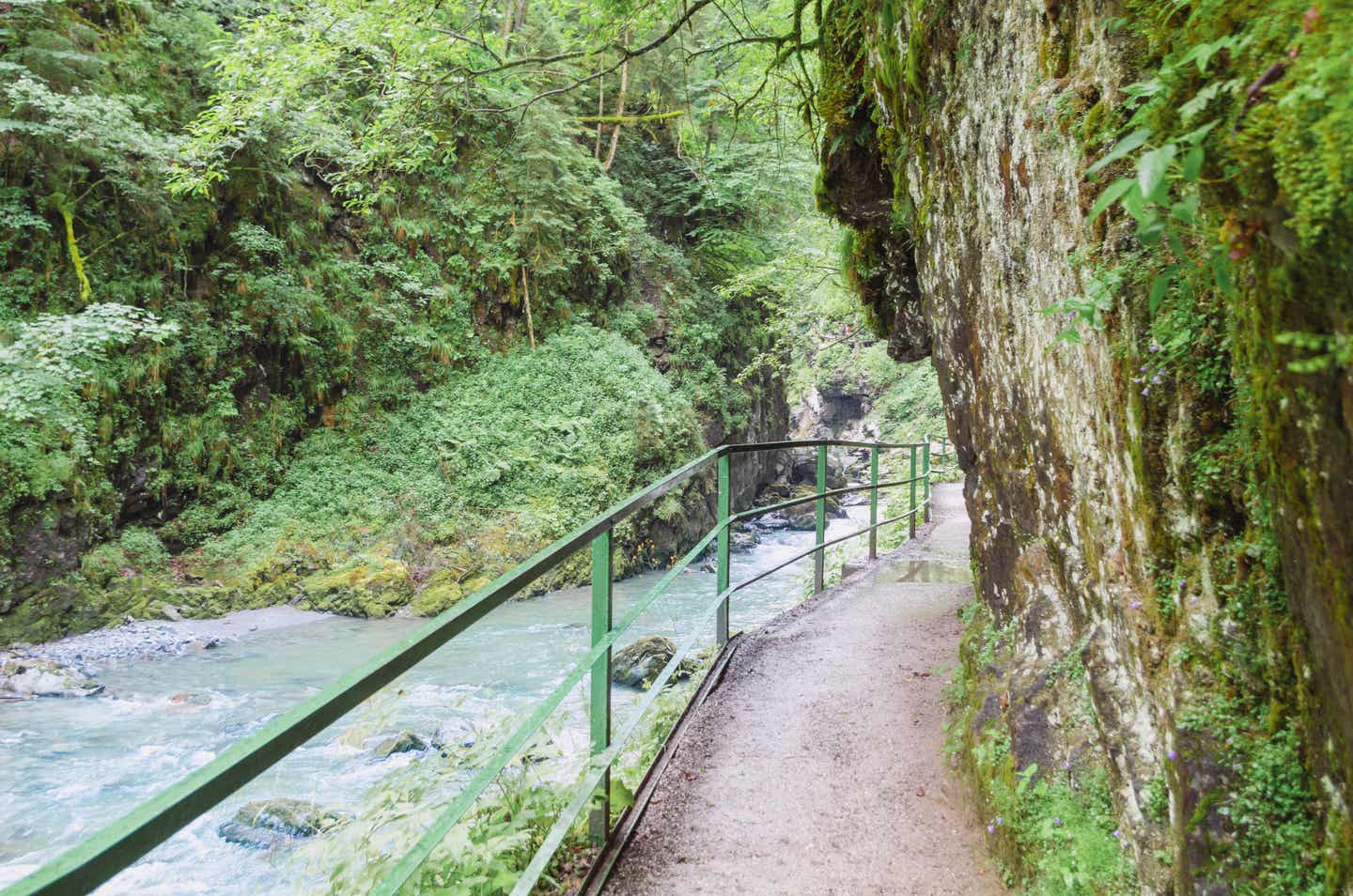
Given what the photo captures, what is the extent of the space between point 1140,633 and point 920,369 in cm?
2679

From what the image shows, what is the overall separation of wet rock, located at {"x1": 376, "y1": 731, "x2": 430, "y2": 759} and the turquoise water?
0.07 m

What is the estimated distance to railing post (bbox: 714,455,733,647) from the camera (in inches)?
166

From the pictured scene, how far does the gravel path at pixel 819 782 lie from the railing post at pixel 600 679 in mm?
159

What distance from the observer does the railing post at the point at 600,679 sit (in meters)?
2.44

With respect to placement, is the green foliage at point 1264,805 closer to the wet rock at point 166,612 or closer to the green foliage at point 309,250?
the green foliage at point 309,250

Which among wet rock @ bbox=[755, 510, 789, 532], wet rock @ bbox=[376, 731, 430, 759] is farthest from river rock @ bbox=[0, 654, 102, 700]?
wet rock @ bbox=[755, 510, 789, 532]

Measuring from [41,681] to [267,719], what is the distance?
268cm

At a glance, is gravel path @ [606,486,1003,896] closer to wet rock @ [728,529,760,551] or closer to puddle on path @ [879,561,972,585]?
puddle on path @ [879,561,972,585]

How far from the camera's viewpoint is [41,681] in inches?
304

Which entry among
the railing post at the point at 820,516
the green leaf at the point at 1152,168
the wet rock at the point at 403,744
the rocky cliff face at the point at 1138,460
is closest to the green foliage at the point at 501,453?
the wet rock at the point at 403,744

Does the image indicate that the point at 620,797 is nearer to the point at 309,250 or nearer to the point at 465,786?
the point at 465,786

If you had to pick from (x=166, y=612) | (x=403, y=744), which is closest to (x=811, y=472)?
(x=166, y=612)

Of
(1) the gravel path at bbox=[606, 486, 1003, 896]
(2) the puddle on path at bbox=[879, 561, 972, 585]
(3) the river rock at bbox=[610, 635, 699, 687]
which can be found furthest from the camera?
(3) the river rock at bbox=[610, 635, 699, 687]

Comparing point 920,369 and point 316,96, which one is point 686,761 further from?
point 920,369
